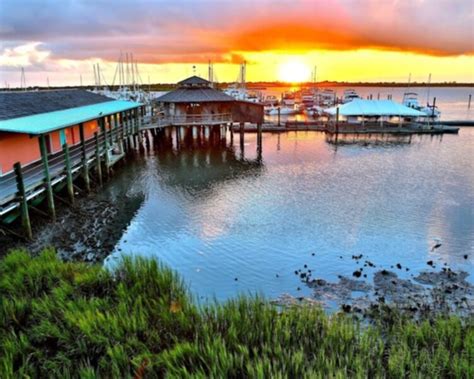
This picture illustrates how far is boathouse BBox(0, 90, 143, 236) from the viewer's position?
15159 millimetres

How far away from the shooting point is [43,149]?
54.6 ft

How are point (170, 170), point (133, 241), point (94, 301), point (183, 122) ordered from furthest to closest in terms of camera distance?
point (183, 122) → point (170, 170) → point (133, 241) → point (94, 301)

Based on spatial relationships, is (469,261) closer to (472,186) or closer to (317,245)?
(317,245)

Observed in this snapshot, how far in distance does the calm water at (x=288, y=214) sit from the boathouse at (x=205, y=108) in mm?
3441

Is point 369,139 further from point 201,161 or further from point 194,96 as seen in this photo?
point 201,161

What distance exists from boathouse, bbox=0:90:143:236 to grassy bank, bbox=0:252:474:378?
628cm

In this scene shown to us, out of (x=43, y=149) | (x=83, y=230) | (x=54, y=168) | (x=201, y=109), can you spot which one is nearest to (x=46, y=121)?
(x=54, y=168)

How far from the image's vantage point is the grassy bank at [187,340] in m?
6.79

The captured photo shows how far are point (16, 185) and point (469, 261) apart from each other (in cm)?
1777

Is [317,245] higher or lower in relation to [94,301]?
lower

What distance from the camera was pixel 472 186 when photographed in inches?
976

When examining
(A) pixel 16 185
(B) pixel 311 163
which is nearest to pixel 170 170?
(B) pixel 311 163

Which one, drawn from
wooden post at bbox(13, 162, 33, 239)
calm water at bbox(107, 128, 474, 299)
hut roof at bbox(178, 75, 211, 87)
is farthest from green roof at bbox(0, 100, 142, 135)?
hut roof at bbox(178, 75, 211, 87)

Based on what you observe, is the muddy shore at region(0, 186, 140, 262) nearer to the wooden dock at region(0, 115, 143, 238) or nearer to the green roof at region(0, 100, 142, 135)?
the wooden dock at region(0, 115, 143, 238)
